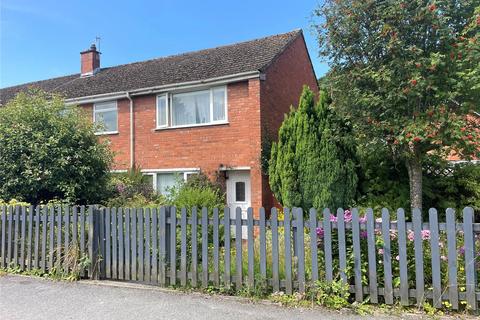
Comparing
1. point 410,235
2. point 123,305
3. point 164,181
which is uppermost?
point 164,181

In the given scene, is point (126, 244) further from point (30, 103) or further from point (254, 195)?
point (254, 195)

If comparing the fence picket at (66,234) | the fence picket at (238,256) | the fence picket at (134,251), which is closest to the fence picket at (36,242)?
the fence picket at (66,234)

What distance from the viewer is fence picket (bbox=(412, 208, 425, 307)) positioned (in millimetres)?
4574

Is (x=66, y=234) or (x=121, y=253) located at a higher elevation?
(x=66, y=234)

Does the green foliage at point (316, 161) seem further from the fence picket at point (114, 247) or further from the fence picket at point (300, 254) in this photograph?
the fence picket at point (114, 247)

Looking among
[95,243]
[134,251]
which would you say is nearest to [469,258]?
[134,251]

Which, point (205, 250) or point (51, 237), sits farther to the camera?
point (51, 237)

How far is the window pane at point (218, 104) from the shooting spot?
1207 cm

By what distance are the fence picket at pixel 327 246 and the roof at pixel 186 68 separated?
7.16 m

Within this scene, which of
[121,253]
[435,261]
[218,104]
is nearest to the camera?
[435,261]

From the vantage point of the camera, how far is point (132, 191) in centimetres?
1130

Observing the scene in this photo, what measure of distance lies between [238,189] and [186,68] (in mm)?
4945

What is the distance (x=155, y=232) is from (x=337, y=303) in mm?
2759

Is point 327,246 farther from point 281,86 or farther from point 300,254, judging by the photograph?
point 281,86
